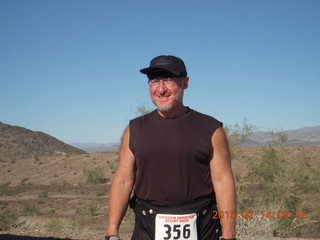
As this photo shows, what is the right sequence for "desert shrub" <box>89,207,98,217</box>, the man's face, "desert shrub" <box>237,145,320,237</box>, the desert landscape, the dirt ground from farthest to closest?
"desert shrub" <box>89,207,98,217</box> < the dirt ground < the desert landscape < "desert shrub" <box>237,145,320,237</box> < the man's face

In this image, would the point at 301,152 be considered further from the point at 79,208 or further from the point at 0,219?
the point at 0,219

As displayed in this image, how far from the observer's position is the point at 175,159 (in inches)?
128

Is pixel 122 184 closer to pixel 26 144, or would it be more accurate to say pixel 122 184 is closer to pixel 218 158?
pixel 218 158

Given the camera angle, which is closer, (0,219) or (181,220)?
(181,220)

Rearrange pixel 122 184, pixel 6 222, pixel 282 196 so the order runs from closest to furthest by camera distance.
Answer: pixel 122 184 → pixel 282 196 → pixel 6 222

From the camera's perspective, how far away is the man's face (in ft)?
11.0

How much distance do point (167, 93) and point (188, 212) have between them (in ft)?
2.84

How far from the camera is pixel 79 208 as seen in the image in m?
23.3

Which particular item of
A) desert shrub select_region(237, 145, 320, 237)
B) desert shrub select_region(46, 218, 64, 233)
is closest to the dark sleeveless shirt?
desert shrub select_region(237, 145, 320, 237)

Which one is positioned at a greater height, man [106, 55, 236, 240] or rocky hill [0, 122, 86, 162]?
rocky hill [0, 122, 86, 162]

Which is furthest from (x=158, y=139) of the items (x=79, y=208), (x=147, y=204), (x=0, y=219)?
(x=79, y=208)

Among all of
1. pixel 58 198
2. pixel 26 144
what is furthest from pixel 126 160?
pixel 26 144

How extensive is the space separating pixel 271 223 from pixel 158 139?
1019 centimetres

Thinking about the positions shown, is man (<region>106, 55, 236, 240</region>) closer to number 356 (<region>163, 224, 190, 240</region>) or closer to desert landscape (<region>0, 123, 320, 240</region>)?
number 356 (<region>163, 224, 190, 240</region>)
